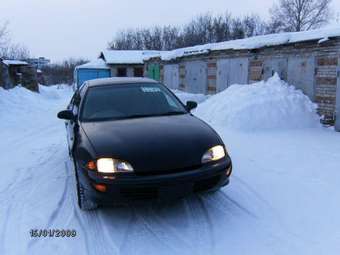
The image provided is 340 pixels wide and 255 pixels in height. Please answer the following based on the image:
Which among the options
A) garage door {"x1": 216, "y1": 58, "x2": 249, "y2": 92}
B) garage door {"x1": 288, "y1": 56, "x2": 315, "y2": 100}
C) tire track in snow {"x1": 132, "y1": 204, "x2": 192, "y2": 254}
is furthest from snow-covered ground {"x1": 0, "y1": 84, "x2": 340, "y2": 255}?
garage door {"x1": 216, "y1": 58, "x2": 249, "y2": 92}

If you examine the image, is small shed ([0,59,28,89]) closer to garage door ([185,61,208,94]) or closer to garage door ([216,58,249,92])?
garage door ([185,61,208,94])

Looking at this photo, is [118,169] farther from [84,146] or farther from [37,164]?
[37,164]

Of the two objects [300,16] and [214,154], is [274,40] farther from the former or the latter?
[300,16]

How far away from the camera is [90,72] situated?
37.8 m

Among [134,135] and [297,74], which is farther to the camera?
[297,74]

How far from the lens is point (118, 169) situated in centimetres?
374

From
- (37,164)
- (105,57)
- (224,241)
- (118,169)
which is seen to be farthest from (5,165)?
(105,57)

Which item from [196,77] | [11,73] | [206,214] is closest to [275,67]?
[196,77]

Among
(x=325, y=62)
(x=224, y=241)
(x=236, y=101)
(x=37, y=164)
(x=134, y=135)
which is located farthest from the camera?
(x=236, y=101)

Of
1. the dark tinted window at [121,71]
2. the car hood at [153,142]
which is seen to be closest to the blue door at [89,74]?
the dark tinted window at [121,71]

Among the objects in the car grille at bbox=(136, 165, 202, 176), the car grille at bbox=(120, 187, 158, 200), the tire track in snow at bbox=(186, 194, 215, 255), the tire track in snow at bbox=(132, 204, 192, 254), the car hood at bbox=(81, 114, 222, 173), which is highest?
the car hood at bbox=(81, 114, 222, 173)

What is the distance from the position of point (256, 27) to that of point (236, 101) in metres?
47.0

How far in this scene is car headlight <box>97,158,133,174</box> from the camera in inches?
147

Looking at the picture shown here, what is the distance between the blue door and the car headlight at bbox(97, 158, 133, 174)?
110 ft
